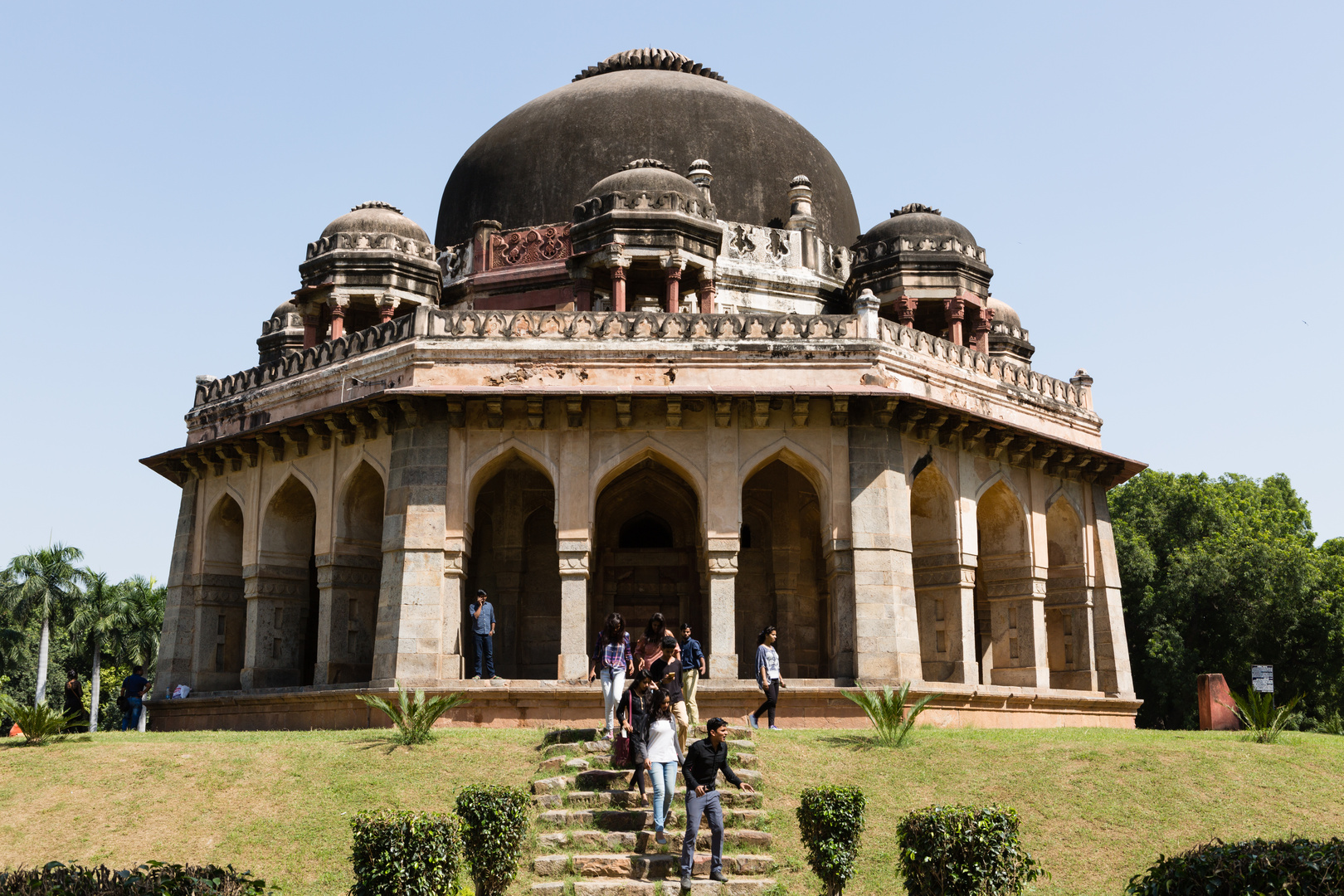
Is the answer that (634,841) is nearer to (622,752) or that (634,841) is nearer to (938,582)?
(622,752)

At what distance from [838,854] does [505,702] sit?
907 centimetres

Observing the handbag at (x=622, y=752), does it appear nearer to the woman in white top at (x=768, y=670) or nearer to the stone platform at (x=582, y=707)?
the woman in white top at (x=768, y=670)

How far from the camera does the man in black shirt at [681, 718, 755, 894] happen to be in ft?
35.2

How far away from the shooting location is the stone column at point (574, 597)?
1936cm

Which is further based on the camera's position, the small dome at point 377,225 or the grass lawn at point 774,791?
the small dome at point 377,225

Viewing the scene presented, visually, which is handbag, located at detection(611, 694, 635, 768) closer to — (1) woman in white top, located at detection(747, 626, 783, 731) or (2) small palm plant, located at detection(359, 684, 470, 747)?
(2) small palm plant, located at detection(359, 684, 470, 747)

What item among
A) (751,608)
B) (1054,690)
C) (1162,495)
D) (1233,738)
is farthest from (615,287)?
(1162,495)

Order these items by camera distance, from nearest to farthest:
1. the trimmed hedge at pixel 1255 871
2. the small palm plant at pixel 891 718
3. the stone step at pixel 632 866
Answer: the trimmed hedge at pixel 1255 871 → the stone step at pixel 632 866 → the small palm plant at pixel 891 718

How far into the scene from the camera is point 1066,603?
23719 mm

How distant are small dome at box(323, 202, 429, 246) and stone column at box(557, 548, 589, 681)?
751cm

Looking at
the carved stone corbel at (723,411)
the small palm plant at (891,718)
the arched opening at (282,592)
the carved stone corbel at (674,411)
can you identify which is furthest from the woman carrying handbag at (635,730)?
the arched opening at (282,592)

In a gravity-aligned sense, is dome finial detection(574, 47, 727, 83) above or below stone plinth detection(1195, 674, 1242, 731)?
above

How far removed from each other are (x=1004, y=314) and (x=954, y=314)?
6.59m

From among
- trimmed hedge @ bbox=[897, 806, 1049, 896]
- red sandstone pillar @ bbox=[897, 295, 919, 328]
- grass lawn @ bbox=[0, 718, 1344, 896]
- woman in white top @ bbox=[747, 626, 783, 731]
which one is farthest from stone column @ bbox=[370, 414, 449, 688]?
trimmed hedge @ bbox=[897, 806, 1049, 896]
